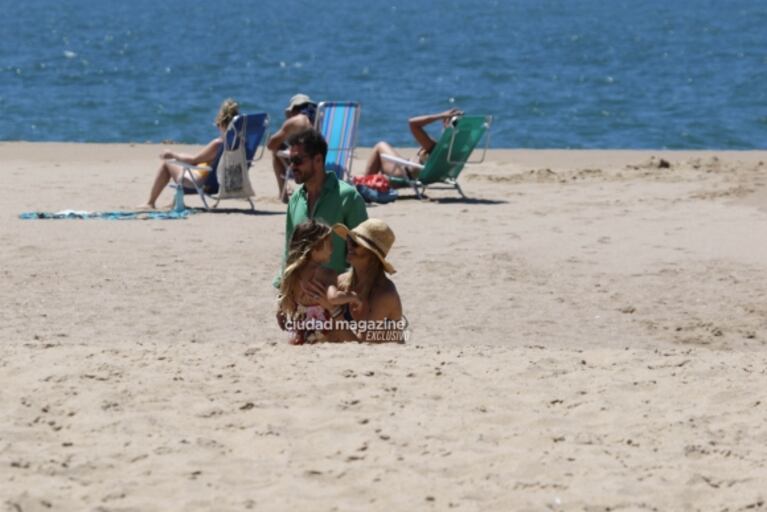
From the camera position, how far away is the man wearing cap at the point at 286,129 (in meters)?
13.4

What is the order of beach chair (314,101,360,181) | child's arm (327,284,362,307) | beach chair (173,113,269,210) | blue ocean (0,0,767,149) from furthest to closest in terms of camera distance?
1. blue ocean (0,0,767,149)
2. beach chair (314,101,360,181)
3. beach chair (173,113,269,210)
4. child's arm (327,284,362,307)

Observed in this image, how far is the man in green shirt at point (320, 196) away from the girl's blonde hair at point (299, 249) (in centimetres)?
29

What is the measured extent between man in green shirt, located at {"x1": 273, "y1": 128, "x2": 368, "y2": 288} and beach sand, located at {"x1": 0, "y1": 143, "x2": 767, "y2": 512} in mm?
611

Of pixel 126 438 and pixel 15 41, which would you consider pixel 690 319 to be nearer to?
pixel 126 438

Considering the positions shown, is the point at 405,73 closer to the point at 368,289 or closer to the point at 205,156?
the point at 205,156

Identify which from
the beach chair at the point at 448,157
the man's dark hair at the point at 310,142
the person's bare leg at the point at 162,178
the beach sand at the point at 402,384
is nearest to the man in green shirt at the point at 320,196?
the man's dark hair at the point at 310,142

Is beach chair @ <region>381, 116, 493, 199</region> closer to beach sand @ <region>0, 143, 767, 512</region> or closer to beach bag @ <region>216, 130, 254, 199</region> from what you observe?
beach bag @ <region>216, 130, 254, 199</region>

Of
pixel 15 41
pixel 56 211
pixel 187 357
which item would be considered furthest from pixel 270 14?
pixel 187 357

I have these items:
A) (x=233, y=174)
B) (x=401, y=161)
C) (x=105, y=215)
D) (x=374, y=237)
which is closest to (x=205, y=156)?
(x=233, y=174)

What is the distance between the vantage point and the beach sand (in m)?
5.03

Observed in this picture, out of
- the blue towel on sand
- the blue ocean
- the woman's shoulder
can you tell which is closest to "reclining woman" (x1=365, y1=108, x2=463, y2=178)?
the blue towel on sand

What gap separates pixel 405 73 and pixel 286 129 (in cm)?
2867

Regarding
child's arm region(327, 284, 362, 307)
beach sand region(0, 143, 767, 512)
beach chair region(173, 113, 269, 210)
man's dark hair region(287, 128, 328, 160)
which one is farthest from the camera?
beach chair region(173, 113, 269, 210)

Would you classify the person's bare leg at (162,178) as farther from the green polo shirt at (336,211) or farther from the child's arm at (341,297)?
the child's arm at (341,297)
